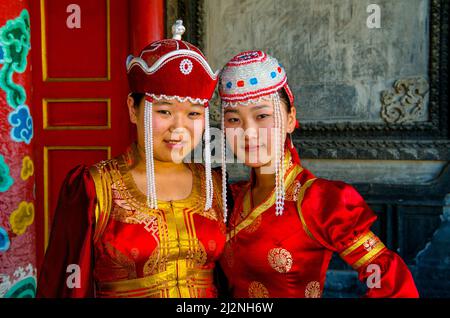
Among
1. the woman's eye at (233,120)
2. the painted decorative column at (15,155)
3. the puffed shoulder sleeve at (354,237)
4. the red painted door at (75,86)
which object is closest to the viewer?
the puffed shoulder sleeve at (354,237)

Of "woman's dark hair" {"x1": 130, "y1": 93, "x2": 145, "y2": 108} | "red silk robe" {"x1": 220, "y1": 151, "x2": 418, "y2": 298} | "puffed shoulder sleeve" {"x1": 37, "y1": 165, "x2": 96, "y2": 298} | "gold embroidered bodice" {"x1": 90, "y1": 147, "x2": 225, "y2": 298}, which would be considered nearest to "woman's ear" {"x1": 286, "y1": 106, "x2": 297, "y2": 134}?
"red silk robe" {"x1": 220, "y1": 151, "x2": 418, "y2": 298}

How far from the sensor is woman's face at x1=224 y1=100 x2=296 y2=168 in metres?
1.66

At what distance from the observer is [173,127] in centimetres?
163

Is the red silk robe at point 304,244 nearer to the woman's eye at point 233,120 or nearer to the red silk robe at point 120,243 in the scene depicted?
the red silk robe at point 120,243

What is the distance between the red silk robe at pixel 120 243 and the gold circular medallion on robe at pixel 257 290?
0.20 metres

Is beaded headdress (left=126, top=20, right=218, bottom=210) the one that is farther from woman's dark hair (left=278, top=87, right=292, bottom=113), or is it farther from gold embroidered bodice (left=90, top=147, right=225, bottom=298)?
woman's dark hair (left=278, top=87, right=292, bottom=113)

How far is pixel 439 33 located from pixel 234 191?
76.7 inches

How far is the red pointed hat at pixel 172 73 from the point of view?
159 cm

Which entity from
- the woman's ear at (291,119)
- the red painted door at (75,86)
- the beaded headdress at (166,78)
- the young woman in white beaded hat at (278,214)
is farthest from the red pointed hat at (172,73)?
the red painted door at (75,86)

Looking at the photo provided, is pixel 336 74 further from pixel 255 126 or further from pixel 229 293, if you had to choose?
pixel 229 293

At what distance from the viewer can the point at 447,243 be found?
116 inches

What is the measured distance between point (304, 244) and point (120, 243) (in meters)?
0.66

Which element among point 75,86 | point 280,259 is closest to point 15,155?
point 75,86
